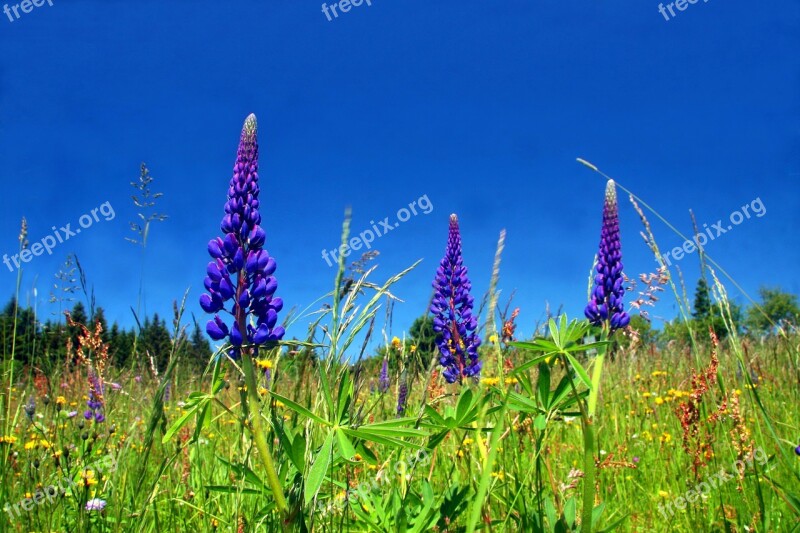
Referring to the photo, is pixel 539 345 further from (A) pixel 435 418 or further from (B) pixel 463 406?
(A) pixel 435 418

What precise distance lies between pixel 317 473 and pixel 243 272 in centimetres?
85

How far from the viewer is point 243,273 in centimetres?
216

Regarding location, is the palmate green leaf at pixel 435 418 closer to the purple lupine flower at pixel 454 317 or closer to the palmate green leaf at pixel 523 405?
the palmate green leaf at pixel 523 405

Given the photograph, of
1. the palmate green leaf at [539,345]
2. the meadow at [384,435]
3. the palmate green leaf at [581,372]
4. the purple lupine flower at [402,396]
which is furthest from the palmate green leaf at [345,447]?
the purple lupine flower at [402,396]

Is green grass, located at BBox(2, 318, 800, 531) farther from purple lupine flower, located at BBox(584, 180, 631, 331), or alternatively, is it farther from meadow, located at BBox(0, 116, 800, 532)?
purple lupine flower, located at BBox(584, 180, 631, 331)

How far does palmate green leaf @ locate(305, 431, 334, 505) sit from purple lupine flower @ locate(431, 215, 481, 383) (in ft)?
6.37

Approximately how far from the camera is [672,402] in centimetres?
579

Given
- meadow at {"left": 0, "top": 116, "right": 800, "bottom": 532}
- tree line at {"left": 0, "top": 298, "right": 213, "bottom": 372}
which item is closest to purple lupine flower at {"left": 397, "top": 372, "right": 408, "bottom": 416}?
meadow at {"left": 0, "top": 116, "right": 800, "bottom": 532}

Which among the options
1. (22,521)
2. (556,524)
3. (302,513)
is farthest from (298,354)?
(22,521)

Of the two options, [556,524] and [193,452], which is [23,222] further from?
[556,524]

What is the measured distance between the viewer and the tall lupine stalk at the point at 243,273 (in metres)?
2.07

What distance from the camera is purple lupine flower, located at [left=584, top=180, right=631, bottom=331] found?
8.63ft

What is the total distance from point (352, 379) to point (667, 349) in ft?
27.2

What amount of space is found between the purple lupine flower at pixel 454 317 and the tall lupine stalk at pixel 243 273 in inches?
69.2
